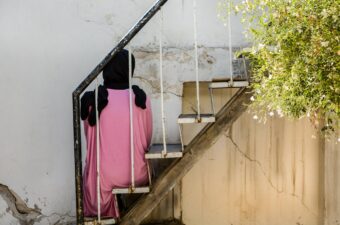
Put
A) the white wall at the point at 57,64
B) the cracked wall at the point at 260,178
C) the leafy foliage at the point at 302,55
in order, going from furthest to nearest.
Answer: the cracked wall at the point at 260,178 → the white wall at the point at 57,64 → the leafy foliage at the point at 302,55

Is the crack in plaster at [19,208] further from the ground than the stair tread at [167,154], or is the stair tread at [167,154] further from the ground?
the stair tread at [167,154]

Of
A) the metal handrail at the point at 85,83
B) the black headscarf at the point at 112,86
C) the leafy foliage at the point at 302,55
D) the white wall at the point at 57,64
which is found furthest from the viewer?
the white wall at the point at 57,64

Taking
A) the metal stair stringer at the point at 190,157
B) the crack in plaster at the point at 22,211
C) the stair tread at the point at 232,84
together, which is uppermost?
the stair tread at the point at 232,84

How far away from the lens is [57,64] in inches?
185

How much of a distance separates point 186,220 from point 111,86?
1.79m

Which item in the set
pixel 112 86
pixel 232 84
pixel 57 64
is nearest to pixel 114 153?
pixel 112 86

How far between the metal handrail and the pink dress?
17 cm

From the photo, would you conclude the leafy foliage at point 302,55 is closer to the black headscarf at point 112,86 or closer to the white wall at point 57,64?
the black headscarf at point 112,86

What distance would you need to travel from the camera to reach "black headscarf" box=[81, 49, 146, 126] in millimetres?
3836

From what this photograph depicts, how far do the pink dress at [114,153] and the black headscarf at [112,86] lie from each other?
2.4 inches

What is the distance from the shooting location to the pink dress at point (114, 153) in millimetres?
3857

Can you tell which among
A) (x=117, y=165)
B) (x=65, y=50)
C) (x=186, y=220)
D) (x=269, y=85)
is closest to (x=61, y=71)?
(x=65, y=50)

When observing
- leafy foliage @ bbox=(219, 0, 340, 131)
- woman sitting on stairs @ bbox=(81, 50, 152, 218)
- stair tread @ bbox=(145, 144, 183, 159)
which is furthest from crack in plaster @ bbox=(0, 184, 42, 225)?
leafy foliage @ bbox=(219, 0, 340, 131)

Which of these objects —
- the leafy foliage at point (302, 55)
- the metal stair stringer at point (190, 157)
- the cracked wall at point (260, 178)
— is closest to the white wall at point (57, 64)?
the cracked wall at point (260, 178)
